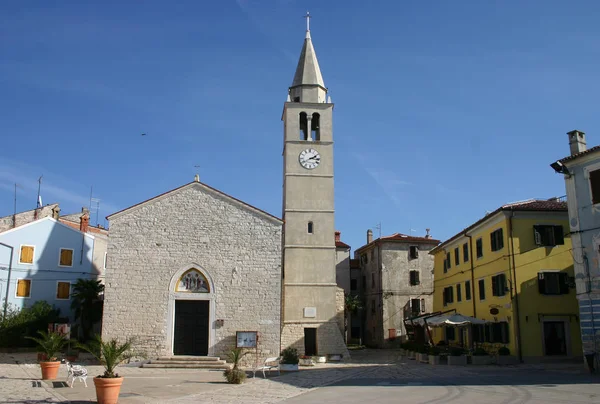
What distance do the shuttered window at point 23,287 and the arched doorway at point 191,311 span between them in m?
12.9

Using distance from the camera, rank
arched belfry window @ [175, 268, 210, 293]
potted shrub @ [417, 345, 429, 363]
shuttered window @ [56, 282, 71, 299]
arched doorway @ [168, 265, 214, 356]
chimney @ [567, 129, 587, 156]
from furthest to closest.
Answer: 1. shuttered window @ [56, 282, 71, 299]
2. potted shrub @ [417, 345, 429, 363]
3. arched belfry window @ [175, 268, 210, 293]
4. arched doorway @ [168, 265, 214, 356]
5. chimney @ [567, 129, 587, 156]

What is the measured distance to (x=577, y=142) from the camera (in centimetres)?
2356

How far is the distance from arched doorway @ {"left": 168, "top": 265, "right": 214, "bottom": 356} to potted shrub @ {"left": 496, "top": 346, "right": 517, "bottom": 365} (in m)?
13.3

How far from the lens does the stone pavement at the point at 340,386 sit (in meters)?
14.7

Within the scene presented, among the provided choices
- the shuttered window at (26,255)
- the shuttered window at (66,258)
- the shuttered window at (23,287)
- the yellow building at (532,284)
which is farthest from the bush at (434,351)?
the shuttered window at (26,255)

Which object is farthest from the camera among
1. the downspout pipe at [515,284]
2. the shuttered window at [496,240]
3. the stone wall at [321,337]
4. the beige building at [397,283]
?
the beige building at [397,283]

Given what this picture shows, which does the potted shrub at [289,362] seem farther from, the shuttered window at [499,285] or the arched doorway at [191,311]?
the shuttered window at [499,285]

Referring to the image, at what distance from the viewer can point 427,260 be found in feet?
162

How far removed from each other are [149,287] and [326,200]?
11.3 meters

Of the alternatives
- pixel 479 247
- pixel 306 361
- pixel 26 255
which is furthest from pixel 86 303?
pixel 479 247

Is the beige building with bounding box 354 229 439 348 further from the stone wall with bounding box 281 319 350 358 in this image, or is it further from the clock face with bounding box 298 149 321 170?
the clock face with bounding box 298 149 321 170

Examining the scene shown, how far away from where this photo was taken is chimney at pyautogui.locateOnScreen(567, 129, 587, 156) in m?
23.5

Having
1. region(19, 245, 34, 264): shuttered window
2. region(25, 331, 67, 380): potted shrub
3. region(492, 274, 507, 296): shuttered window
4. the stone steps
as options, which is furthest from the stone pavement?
region(19, 245, 34, 264): shuttered window

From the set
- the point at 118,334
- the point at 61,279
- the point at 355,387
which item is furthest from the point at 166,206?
the point at 355,387
